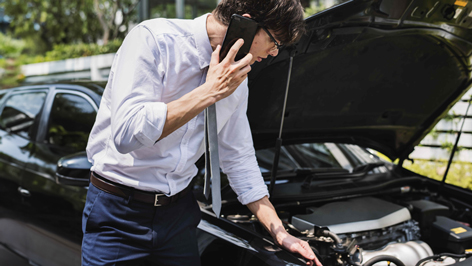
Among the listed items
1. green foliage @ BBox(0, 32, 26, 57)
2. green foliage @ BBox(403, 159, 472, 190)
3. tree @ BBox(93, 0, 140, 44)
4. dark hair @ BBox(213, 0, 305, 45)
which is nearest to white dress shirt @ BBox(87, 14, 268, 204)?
dark hair @ BBox(213, 0, 305, 45)

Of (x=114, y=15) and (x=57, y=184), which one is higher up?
(x=57, y=184)

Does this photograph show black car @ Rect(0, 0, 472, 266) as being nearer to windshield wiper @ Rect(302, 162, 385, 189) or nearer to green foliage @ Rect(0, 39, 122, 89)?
windshield wiper @ Rect(302, 162, 385, 189)

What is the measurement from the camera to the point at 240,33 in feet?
4.29

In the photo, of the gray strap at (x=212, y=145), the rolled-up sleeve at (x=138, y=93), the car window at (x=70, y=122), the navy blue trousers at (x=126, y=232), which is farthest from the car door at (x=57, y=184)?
the rolled-up sleeve at (x=138, y=93)

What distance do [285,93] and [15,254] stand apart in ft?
6.68

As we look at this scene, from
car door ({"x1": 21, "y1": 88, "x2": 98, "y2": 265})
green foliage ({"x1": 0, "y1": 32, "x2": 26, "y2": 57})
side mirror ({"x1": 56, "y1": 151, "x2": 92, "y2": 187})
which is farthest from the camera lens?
green foliage ({"x1": 0, "y1": 32, "x2": 26, "y2": 57})

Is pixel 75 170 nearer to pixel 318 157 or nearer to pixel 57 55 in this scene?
pixel 318 157

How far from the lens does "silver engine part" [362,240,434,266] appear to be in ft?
6.40

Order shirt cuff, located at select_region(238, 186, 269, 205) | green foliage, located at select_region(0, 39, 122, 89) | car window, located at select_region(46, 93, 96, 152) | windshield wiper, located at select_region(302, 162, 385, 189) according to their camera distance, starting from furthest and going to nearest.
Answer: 1. green foliage, located at select_region(0, 39, 122, 89)
2. car window, located at select_region(46, 93, 96, 152)
3. windshield wiper, located at select_region(302, 162, 385, 189)
4. shirt cuff, located at select_region(238, 186, 269, 205)

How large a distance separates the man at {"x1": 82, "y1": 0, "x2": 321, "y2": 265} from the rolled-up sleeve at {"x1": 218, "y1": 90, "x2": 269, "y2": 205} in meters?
0.08

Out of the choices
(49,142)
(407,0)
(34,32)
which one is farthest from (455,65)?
(34,32)

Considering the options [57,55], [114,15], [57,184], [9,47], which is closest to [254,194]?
[57,184]

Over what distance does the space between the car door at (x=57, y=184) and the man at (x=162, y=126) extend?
847 millimetres

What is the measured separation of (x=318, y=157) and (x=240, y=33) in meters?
1.57
